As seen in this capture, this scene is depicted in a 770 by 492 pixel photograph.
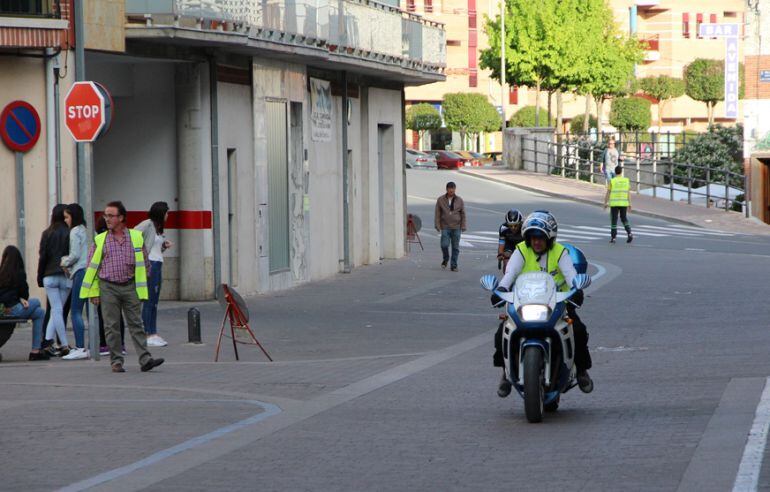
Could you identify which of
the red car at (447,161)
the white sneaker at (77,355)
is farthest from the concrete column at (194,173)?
the red car at (447,161)

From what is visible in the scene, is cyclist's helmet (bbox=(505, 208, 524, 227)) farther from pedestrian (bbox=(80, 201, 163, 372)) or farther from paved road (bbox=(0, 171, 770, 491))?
pedestrian (bbox=(80, 201, 163, 372))

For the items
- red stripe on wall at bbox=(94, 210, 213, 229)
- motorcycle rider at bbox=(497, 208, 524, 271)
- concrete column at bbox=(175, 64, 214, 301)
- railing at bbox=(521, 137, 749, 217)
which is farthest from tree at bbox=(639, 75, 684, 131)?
red stripe on wall at bbox=(94, 210, 213, 229)

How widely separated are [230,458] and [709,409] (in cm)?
375

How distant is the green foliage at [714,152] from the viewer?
56.9 meters

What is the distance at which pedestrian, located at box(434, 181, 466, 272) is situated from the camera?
2902 cm

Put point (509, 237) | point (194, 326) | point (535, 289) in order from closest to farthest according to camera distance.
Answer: point (535, 289), point (194, 326), point (509, 237)

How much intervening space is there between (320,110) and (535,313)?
713 inches

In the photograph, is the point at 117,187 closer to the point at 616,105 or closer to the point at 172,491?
the point at 172,491

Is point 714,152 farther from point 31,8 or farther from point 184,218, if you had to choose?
point 31,8

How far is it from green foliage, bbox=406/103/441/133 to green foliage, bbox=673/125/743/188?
146ft

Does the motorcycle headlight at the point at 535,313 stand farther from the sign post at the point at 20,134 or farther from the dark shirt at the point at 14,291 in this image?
the sign post at the point at 20,134

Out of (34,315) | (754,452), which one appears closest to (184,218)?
(34,315)

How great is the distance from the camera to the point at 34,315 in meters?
15.7

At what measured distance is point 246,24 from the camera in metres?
22.5
